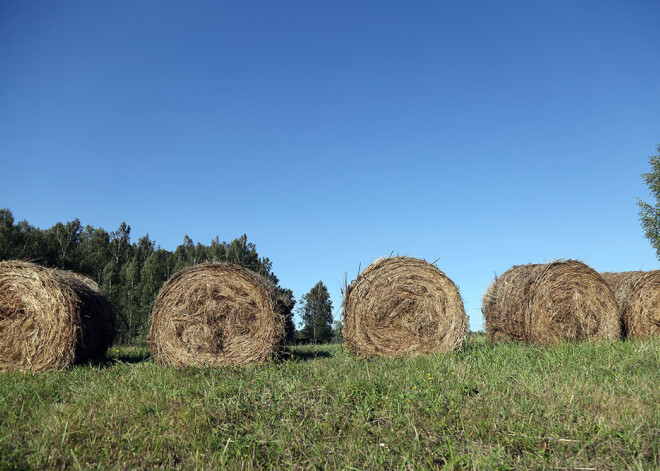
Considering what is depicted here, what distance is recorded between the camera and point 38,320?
8.72 metres

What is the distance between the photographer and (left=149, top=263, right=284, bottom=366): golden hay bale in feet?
29.3

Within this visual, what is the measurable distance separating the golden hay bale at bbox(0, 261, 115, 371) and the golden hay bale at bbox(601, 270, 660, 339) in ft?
44.0

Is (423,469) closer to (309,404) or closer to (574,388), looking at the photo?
(309,404)

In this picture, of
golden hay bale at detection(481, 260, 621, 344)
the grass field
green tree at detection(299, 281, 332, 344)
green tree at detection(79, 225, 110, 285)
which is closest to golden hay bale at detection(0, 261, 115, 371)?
the grass field

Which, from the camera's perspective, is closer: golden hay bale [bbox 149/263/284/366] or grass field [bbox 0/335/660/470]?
grass field [bbox 0/335/660/470]

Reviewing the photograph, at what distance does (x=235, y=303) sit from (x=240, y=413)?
4.20 meters

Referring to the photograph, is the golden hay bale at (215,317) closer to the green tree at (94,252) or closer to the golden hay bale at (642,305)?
the golden hay bale at (642,305)

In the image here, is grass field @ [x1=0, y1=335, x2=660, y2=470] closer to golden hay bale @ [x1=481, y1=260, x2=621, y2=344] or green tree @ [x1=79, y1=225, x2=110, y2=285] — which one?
golden hay bale @ [x1=481, y1=260, x2=621, y2=344]

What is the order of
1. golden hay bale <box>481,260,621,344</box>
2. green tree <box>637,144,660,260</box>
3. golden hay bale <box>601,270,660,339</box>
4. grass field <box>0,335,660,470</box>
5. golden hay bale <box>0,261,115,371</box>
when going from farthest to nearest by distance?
green tree <box>637,144,660,260</box>
golden hay bale <box>601,270,660,339</box>
golden hay bale <box>481,260,621,344</box>
golden hay bale <box>0,261,115,371</box>
grass field <box>0,335,660,470</box>

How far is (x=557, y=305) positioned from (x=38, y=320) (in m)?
11.4

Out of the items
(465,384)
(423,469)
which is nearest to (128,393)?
(423,469)

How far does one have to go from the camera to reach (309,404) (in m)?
5.27

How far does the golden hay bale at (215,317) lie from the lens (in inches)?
352

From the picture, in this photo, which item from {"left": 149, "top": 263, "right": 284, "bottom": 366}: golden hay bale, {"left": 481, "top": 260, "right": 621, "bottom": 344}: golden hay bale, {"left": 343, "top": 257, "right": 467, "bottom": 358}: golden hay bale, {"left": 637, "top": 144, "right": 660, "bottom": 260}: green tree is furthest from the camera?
{"left": 637, "top": 144, "right": 660, "bottom": 260}: green tree
